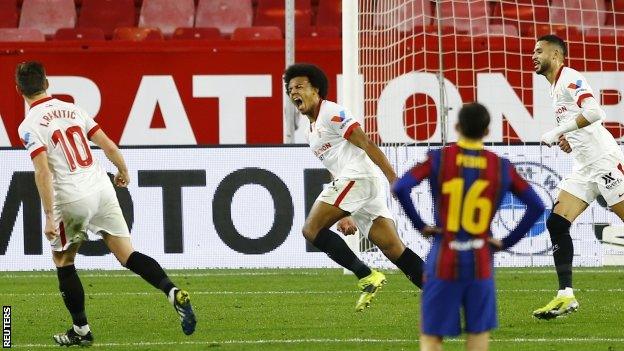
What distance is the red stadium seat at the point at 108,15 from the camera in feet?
60.5

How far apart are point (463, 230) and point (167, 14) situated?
1329 cm

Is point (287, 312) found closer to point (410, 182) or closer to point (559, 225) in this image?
point (559, 225)

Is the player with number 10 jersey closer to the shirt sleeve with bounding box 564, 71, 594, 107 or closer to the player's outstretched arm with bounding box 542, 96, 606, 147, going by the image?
the player's outstretched arm with bounding box 542, 96, 606, 147

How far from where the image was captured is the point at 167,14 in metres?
18.4

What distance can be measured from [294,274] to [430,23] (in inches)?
182

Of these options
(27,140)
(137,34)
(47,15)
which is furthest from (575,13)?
(27,140)

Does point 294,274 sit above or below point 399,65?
below

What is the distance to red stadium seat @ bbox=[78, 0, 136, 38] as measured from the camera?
18.5 meters

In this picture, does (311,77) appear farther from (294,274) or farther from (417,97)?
(417,97)

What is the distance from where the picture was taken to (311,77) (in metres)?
8.91

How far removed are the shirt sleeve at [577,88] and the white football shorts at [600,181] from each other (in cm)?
54

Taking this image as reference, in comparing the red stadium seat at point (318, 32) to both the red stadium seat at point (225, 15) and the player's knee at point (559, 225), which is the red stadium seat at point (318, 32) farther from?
the player's knee at point (559, 225)

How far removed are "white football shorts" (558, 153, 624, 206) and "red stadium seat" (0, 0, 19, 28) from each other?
10536 millimetres

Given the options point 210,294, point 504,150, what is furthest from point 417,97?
point 210,294
